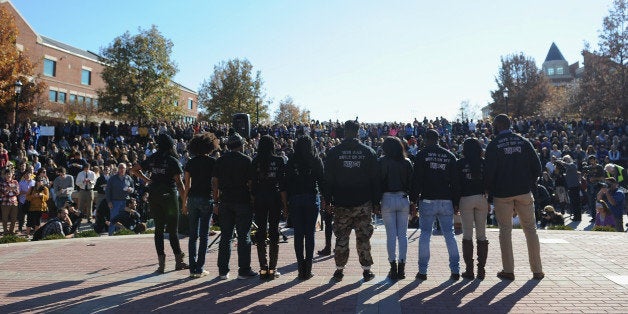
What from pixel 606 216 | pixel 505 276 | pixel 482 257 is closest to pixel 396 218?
pixel 482 257

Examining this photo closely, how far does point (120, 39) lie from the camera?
40188 mm

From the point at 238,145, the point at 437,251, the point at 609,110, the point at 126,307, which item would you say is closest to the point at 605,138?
the point at 609,110

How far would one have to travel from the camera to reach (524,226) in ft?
20.1

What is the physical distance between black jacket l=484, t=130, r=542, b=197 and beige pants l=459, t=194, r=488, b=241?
0.69 feet

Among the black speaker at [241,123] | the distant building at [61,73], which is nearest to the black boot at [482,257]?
the black speaker at [241,123]

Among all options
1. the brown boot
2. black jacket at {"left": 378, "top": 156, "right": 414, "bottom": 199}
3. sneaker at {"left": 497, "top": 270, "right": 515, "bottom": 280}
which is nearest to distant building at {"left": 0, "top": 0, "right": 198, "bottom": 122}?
black jacket at {"left": 378, "top": 156, "right": 414, "bottom": 199}

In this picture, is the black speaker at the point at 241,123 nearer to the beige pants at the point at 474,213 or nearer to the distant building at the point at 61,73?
the beige pants at the point at 474,213

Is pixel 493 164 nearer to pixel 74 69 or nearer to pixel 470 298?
pixel 470 298

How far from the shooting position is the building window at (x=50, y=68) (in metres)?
46.6

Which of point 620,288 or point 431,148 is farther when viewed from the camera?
point 431,148

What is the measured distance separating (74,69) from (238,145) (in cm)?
5201

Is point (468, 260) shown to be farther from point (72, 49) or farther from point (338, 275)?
point (72, 49)

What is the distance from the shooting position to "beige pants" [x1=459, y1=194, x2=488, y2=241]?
611 cm

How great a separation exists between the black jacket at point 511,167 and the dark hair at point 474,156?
0.11 metres
